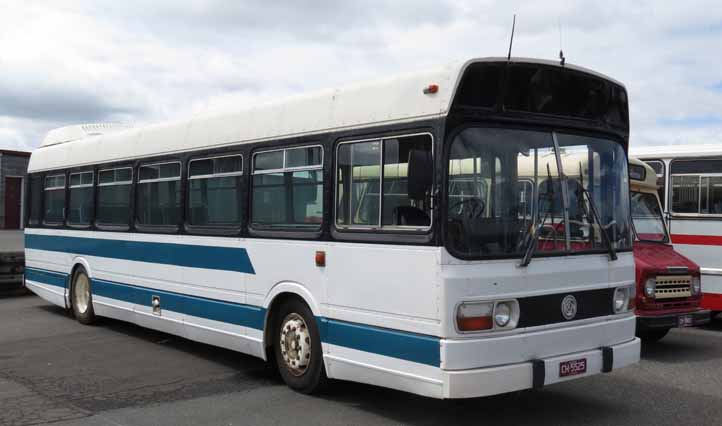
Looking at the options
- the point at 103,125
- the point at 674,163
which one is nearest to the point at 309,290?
the point at 103,125

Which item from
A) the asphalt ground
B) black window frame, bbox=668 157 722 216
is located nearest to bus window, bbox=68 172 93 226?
the asphalt ground

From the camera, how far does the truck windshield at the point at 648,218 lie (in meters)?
11.2

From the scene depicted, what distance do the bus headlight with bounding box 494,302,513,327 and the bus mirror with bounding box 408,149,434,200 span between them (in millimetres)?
1070

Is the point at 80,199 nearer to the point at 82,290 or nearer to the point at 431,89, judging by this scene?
the point at 82,290

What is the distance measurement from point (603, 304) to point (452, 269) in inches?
67.9

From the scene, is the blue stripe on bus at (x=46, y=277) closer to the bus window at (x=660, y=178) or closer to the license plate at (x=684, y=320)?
the license plate at (x=684, y=320)

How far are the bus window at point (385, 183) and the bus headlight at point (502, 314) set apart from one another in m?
0.84

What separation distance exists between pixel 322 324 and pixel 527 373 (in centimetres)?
198

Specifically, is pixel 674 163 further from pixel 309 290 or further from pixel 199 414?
pixel 199 414

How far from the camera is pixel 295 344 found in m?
7.54

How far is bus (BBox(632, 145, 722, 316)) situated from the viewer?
40.3ft

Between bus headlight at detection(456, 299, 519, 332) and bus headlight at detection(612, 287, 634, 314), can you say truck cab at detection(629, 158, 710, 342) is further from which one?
bus headlight at detection(456, 299, 519, 332)

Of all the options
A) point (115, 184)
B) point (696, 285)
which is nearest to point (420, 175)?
point (696, 285)

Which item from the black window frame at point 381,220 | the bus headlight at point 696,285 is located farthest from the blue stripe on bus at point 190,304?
the bus headlight at point 696,285
